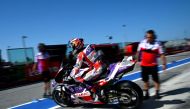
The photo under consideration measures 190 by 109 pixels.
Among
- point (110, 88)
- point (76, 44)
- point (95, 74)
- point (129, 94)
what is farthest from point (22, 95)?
point (129, 94)

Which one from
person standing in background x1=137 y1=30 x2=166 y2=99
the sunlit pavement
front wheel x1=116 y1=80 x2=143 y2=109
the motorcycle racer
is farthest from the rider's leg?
person standing in background x1=137 y1=30 x2=166 y2=99

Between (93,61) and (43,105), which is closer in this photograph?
(93,61)

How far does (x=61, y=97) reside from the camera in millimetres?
8422

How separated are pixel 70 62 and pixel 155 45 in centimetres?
230

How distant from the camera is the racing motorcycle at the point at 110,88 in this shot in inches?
283

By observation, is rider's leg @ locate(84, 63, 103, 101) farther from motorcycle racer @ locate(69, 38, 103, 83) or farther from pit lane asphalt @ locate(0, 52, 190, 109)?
pit lane asphalt @ locate(0, 52, 190, 109)

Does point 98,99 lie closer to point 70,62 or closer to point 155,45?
point 70,62

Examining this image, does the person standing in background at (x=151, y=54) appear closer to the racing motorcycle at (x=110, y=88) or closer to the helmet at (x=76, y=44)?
the racing motorcycle at (x=110, y=88)

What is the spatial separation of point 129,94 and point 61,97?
208 centimetres

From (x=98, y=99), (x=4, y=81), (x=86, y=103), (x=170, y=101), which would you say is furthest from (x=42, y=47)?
(x=4, y=81)

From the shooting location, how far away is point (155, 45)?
27.9ft

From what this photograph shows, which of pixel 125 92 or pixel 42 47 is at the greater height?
pixel 42 47

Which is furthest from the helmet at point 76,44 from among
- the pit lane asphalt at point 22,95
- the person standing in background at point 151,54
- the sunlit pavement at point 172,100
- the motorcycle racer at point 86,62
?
the pit lane asphalt at point 22,95

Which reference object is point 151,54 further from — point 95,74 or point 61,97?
point 61,97
